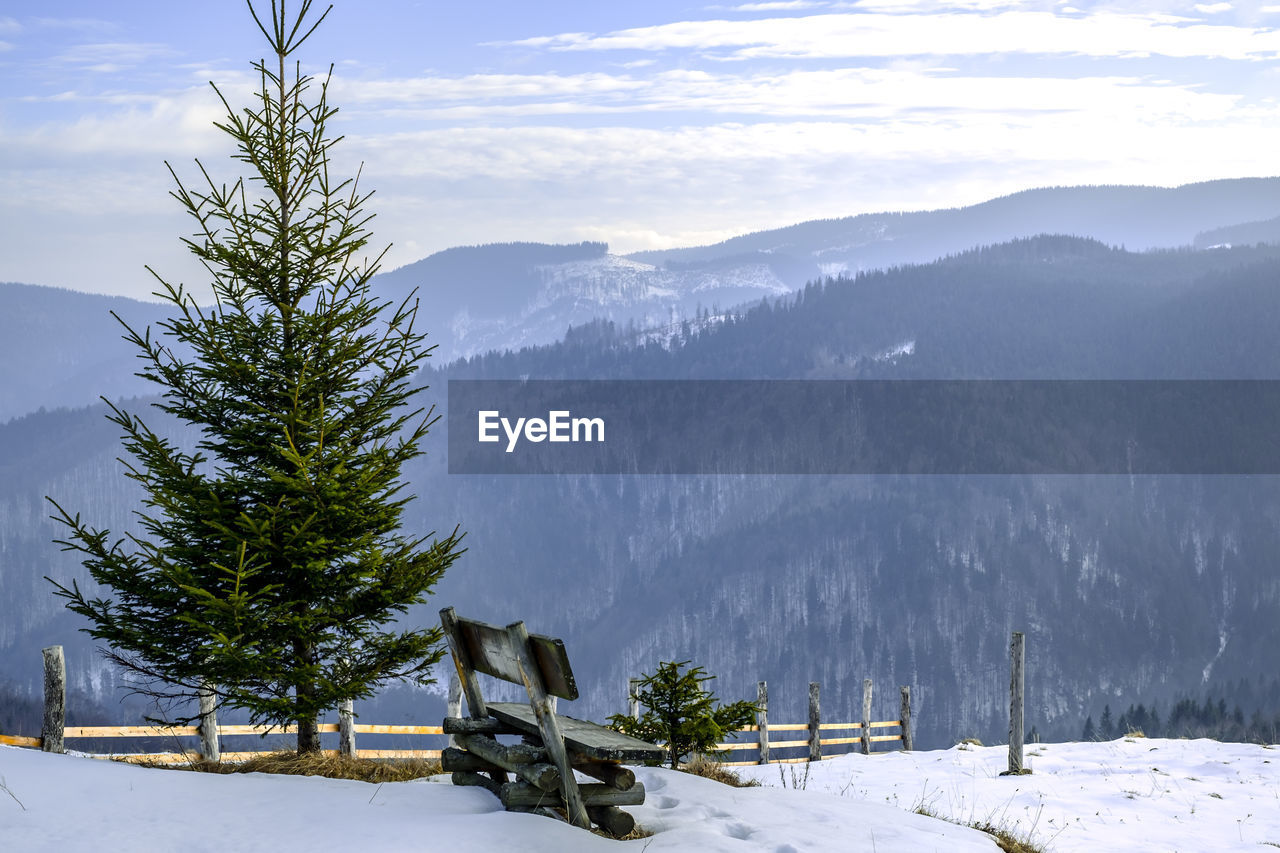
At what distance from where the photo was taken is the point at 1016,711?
45.3 feet

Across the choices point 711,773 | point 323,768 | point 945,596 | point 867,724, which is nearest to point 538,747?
point 323,768

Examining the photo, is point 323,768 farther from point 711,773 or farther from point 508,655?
point 711,773

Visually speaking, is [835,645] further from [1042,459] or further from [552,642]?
[552,642]

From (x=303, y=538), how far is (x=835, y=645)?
16115 cm

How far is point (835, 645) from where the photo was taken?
6368 inches

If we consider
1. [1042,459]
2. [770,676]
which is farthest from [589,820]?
[1042,459]

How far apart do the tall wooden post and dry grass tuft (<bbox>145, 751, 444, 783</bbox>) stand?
8.36 m

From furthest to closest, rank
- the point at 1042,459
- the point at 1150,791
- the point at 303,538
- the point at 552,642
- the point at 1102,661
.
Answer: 1. the point at 1042,459
2. the point at 1102,661
3. the point at 1150,791
4. the point at 303,538
5. the point at 552,642

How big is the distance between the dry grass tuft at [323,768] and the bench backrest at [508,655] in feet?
5.33

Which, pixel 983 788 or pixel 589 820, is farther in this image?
pixel 983 788

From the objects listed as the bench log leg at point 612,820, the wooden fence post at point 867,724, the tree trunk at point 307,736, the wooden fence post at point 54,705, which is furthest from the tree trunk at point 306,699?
the wooden fence post at point 867,724

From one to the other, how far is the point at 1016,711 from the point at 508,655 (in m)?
10.2

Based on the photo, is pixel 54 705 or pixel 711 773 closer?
pixel 711 773

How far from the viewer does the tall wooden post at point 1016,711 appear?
13.2m
